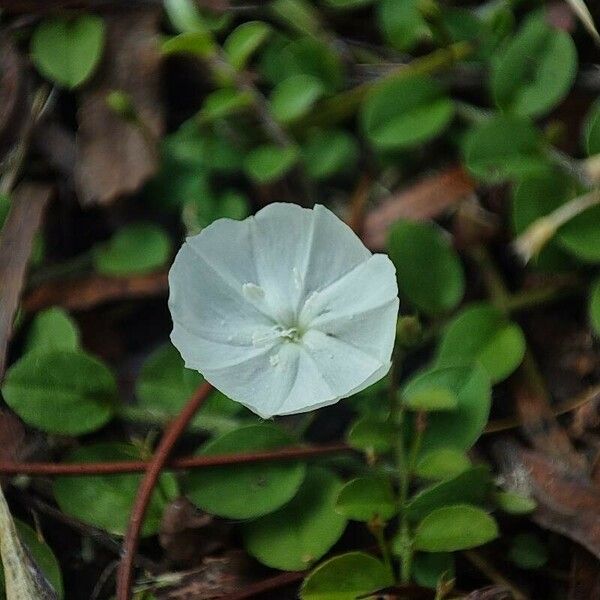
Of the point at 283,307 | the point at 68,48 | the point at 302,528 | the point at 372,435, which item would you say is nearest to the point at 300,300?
the point at 283,307

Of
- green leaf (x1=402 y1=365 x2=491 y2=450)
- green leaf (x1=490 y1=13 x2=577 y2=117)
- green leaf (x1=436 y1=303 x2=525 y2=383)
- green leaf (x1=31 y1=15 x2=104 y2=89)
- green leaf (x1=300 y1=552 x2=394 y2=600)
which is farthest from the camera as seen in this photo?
green leaf (x1=31 y1=15 x2=104 y2=89)

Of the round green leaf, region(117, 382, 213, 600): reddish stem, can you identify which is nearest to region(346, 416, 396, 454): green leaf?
region(117, 382, 213, 600): reddish stem

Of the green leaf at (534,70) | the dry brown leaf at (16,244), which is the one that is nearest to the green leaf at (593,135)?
the green leaf at (534,70)

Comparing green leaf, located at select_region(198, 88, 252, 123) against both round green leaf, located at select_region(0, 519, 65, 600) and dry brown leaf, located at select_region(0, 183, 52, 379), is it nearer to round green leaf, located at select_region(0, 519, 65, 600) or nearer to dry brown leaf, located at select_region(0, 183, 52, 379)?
dry brown leaf, located at select_region(0, 183, 52, 379)

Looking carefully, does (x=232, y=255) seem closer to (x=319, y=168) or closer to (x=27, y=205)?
(x=319, y=168)

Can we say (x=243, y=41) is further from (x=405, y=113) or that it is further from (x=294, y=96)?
(x=405, y=113)

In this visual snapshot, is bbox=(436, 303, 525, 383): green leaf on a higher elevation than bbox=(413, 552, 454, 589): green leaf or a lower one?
higher

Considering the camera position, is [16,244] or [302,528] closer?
[302,528]
